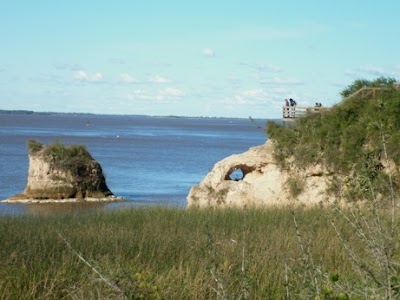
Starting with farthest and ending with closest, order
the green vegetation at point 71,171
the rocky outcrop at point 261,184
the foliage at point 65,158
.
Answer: the foliage at point 65,158
the green vegetation at point 71,171
the rocky outcrop at point 261,184

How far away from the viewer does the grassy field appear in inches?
314

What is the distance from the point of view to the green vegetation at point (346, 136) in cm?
2628

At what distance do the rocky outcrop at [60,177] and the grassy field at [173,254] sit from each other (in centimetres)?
2817

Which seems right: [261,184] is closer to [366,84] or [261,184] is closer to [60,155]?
[366,84]

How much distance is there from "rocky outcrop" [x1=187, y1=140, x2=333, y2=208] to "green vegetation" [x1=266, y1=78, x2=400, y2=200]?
1.31ft

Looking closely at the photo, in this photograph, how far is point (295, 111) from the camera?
31859 millimetres

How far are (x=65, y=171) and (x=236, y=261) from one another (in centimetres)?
3541

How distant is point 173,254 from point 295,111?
19.4 m

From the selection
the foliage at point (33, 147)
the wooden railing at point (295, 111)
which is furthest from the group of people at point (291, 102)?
the foliage at point (33, 147)

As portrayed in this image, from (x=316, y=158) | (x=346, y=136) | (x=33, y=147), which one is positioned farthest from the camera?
(x=33, y=147)

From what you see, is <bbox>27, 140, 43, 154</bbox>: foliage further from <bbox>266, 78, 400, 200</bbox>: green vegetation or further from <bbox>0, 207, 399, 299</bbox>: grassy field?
<bbox>0, 207, 399, 299</bbox>: grassy field

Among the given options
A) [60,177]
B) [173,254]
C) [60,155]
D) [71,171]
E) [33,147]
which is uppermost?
[173,254]

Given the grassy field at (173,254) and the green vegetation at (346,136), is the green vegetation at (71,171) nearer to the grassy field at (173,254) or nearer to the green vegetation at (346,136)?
the green vegetation at (346,136)

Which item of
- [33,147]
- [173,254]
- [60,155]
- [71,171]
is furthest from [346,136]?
[33,147]
